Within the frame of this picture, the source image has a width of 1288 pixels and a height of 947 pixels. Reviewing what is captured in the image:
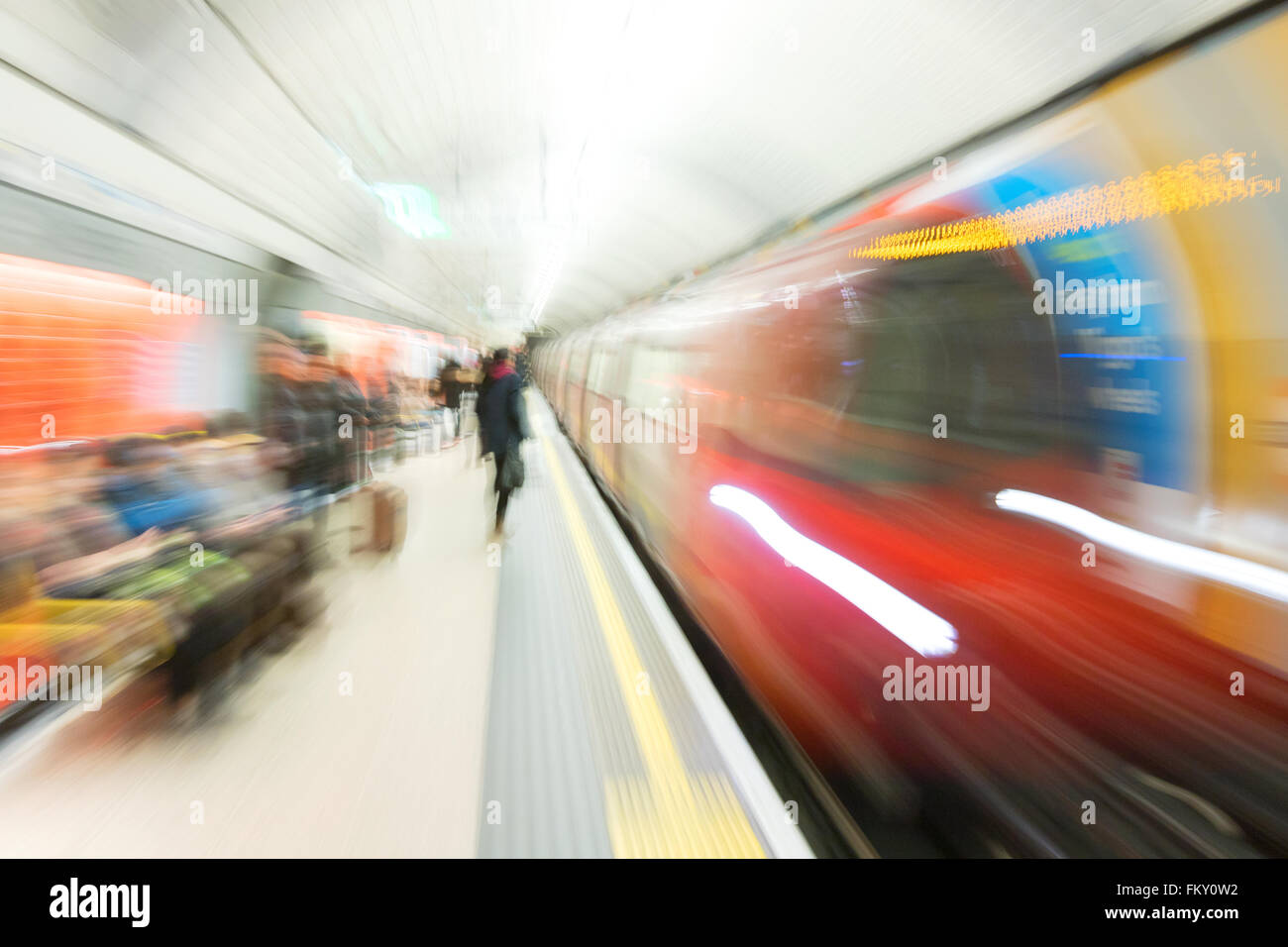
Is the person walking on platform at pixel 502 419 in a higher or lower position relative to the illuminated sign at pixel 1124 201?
lower

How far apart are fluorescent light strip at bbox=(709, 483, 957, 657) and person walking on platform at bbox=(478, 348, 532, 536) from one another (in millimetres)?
3007

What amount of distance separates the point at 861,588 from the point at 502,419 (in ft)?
12.7

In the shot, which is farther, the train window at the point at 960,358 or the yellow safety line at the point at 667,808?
the yellow safety line at the point at 667,808

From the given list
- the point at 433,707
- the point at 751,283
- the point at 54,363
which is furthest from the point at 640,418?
the point at 54,363

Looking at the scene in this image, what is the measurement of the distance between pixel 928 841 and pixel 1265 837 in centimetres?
70

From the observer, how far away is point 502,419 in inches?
201

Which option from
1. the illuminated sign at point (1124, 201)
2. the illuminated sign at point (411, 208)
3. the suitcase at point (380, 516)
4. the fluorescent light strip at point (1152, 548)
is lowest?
the suitcase at point (380, 516)

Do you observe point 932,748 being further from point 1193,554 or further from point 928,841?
point 1193,554

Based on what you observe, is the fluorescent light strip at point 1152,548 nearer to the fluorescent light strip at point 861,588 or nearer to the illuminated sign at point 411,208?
the fluorescent light strip at point 861,588

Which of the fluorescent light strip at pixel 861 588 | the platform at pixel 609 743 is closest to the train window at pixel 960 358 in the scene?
the fluorescent light strip at pixel 861 588

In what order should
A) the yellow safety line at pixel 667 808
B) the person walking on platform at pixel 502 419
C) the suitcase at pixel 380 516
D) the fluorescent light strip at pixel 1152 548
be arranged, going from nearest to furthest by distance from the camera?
the fluorescent light strip at pixel 1152 548 → the yellow safety line at pixel 667 808 → the suitcase at pixel 380 516 → the person walking on platform at pixel 502 419

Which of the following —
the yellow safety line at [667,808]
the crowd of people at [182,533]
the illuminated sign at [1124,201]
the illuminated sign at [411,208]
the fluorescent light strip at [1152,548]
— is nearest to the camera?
the fluorescent light strip at [1152,548]

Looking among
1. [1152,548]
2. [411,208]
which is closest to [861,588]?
[1152,548]

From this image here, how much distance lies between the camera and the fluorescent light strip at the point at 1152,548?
1.15 metres
